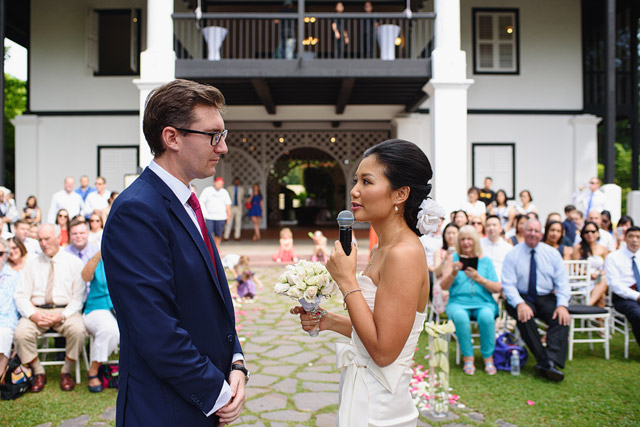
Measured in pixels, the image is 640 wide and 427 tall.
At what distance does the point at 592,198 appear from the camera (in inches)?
446

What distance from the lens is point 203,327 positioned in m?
1.74

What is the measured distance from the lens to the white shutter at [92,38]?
14.6 metres

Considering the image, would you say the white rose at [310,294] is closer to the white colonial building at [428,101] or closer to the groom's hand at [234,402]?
the groom's hand at [234,402]

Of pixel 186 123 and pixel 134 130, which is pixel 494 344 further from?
pixel 134 130

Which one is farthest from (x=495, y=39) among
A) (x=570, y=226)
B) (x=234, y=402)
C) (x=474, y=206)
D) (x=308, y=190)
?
(x=308, y=190)

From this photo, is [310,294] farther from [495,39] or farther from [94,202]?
[495,39]

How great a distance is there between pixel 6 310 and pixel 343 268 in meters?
3.91

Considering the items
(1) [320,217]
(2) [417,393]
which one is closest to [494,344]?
(2) [417,393]

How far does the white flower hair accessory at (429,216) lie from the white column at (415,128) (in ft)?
43.2

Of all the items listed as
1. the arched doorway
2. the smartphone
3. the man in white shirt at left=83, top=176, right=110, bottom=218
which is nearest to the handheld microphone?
the smartphone

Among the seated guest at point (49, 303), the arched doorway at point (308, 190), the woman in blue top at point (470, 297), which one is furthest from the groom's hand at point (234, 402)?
the arched doorway at point (308, 190)

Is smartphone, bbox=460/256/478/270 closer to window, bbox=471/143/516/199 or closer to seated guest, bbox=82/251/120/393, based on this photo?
seated guest, bbox=82/251/120/393

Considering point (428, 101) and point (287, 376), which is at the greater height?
point (428, 101)

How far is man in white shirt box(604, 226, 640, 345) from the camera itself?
562cm
